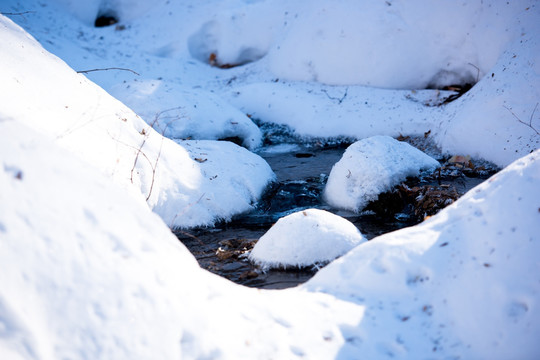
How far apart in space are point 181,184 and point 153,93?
3214 mm

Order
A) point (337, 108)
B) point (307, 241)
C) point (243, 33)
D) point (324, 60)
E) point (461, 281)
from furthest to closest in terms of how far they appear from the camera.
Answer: point (243, 33) → point (324, 60) → point (337, 108) → point (307, 241) → point (461, 281)

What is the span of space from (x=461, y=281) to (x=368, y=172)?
11.0 feet

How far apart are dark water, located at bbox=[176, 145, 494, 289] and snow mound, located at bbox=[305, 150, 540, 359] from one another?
1.40m

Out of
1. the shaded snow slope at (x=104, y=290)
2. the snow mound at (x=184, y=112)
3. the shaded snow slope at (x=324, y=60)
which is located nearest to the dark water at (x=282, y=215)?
the snow mound at (x=184, y=112)

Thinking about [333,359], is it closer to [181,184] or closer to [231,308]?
[231,308]

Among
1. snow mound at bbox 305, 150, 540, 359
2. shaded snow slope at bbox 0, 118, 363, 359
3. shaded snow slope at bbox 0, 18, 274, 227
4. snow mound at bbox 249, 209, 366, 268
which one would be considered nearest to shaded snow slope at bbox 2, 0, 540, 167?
shaded snow slope at bbox 0, 18, 274, 227

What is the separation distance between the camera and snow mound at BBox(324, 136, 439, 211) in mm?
5453

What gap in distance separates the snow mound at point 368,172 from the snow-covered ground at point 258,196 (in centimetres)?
115

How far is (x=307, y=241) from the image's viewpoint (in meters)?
3.98

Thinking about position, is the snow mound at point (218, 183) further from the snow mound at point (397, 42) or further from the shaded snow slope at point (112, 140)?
the snow mound at point (397, 42)

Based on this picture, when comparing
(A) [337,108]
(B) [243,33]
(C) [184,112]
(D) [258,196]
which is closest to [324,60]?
(A) [337,108]

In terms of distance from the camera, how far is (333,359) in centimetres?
204

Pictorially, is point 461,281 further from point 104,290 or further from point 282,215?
point 282,215

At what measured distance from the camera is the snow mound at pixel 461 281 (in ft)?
6.64
